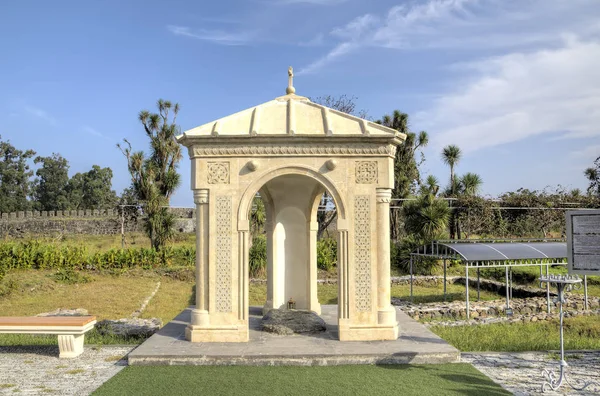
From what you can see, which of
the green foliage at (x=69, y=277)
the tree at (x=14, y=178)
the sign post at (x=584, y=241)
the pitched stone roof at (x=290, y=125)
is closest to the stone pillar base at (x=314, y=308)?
the pitched stone roof at (x=290, y=125)

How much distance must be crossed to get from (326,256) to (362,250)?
12.2 metres

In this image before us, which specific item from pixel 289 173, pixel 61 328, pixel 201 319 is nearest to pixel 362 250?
pixel 289 173

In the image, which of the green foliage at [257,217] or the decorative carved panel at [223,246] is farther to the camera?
the green foliage at [257,217]

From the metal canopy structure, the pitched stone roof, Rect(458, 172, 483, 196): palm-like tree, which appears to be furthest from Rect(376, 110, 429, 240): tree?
the pitched stone roof

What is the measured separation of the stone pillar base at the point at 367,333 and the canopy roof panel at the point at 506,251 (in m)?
6.05

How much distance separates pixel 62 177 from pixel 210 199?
44544 millimetres

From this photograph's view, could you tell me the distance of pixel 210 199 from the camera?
816cm

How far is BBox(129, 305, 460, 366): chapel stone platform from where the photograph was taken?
7102 millimetres

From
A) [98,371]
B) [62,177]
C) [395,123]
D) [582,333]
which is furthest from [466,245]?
[62,177]

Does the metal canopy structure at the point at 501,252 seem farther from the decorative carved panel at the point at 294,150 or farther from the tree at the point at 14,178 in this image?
the tree at the point at 14,178

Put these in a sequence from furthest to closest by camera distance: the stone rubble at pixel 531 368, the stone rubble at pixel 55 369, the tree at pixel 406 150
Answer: the tree at pixel 406 150 < the stone rubble at pixel 55 369 < the stone rubble at pixel 531 368

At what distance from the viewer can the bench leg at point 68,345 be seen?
7680 mm

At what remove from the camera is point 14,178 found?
43.8 meters

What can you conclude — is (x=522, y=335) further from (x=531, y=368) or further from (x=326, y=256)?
(x=326, y=256)
